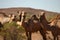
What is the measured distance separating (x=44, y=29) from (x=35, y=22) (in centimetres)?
106

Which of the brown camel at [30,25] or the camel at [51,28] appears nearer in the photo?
the brown camel at [30,25]

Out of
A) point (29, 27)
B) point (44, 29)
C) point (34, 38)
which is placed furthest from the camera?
point (34, 38)

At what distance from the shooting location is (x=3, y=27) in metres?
19.1

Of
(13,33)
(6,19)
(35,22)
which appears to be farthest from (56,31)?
(6,19)

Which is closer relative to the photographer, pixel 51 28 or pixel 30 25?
pixel 30 25

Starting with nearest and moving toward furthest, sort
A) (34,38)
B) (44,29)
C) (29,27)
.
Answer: (29,27) < (44,29) < (34,38)

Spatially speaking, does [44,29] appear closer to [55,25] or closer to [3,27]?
[55,25]

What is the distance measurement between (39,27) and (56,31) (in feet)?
3.76

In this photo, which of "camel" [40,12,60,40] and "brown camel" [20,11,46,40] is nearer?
"brown camel" [20,11,46,40]

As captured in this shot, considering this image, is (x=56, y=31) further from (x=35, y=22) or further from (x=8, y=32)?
(x=8, y=32)

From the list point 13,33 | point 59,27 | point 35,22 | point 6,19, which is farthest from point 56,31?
point 6,19

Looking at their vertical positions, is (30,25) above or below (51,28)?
above

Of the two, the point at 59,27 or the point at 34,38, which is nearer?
the point at 59,27

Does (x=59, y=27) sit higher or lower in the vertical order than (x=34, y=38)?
higher
